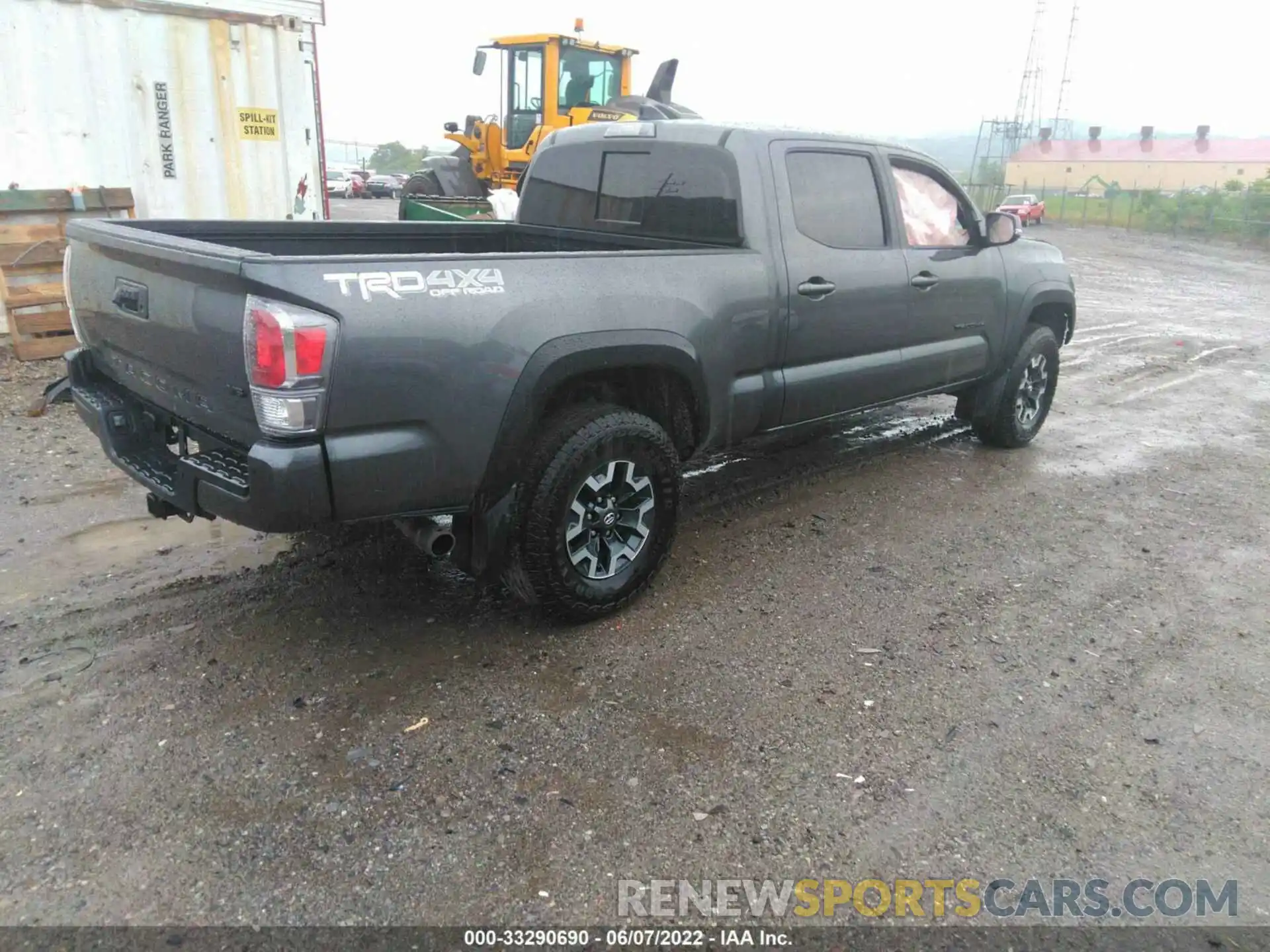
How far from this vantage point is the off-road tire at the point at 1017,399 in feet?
20.4

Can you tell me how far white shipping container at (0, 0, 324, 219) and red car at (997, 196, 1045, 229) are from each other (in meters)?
33.8

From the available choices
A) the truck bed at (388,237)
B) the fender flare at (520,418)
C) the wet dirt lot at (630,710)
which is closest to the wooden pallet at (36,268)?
the wet dirt lot at (630,710)

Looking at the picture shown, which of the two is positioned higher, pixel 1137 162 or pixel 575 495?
pixel 1137 162

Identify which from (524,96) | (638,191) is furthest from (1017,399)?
(524,96)

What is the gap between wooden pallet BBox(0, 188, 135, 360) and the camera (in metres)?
7.02

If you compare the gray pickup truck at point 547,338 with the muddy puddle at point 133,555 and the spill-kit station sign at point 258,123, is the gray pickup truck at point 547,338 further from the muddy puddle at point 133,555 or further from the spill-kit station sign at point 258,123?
the spill-kit station sign at point 258,123

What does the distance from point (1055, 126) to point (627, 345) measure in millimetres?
80725

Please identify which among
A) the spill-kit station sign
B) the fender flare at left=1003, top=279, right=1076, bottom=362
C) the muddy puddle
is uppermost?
the spill-kit station sign

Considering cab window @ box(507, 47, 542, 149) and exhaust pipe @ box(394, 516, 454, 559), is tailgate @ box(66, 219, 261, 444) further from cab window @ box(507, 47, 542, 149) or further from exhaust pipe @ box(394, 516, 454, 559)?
cab window @ box(507, 47, 542, 149)

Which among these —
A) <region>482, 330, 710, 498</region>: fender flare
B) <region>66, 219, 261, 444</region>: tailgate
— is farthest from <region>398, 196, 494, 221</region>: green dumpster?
<region>482, 330, 710, 498</region>: fender flare

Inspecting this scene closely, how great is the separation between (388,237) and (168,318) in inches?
72.3

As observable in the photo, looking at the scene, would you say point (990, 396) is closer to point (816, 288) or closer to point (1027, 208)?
point (816, 288)

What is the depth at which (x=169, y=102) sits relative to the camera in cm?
802

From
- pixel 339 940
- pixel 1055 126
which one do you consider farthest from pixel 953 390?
pixel 1055 126
